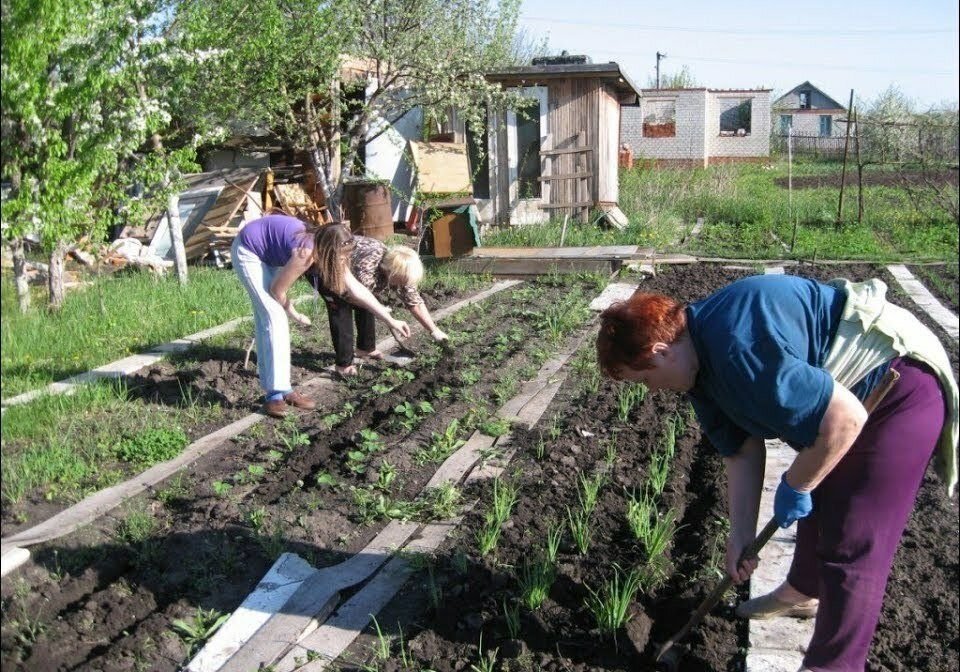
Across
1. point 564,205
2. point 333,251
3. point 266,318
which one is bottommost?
point 266,318

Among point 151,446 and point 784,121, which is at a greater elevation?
point 784,121

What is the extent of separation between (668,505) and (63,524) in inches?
107

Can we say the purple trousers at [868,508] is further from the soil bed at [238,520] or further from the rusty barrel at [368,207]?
the rusty barrel at [368,207]

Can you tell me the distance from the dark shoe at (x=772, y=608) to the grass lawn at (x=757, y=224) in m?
9.74

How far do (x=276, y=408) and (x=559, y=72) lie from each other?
10560 millimetres

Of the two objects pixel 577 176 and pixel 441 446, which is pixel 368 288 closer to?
pixel 441 446

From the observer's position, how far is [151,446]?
424 centimetres

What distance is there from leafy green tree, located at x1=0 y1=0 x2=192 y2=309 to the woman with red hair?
1.40 m

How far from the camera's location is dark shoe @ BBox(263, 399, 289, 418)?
5.15 metres

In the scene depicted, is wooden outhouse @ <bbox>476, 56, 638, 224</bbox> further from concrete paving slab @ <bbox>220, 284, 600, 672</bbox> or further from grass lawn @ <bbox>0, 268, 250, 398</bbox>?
concrete paving slab @ <bbox>220, 284, 600, 672</bbox>

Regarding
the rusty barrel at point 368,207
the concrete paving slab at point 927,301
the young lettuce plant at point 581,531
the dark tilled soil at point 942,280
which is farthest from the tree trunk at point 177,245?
the dark tilled soil at point 942,280

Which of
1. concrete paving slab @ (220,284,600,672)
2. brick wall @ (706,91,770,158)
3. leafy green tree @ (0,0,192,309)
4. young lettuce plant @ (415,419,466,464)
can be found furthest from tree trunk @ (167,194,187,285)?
brick wall @ (706,91,770,158)

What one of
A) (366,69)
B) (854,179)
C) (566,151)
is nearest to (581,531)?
(366,69)

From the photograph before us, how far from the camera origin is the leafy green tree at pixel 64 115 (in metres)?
1.42
